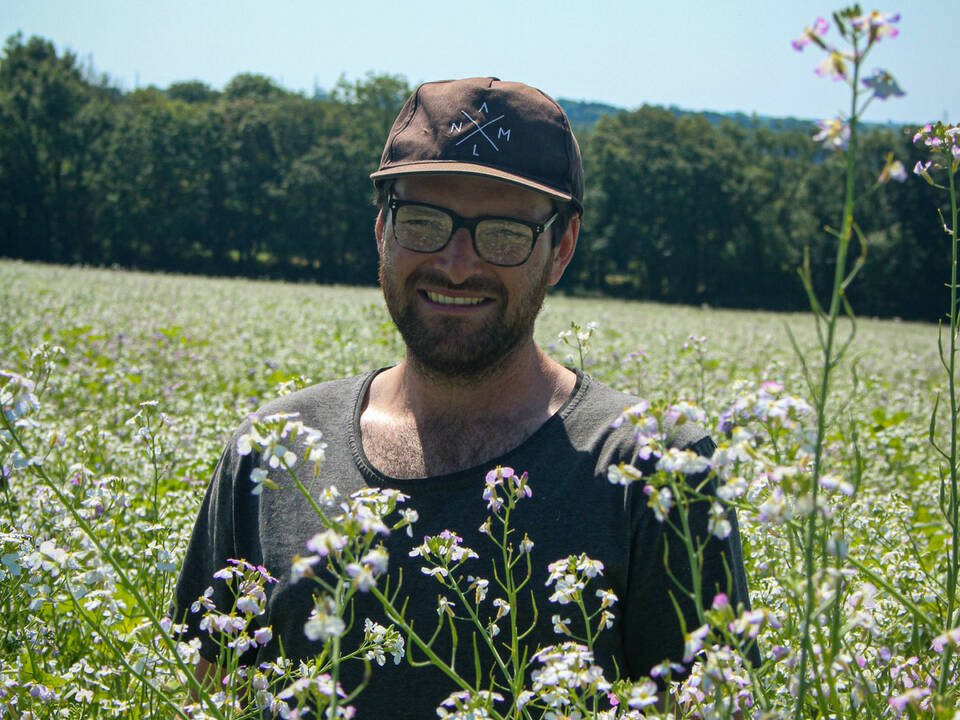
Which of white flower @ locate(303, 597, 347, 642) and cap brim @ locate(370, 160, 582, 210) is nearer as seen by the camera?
white flower @ locate(303, 597, 347, 642)

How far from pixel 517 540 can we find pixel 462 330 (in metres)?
0.66


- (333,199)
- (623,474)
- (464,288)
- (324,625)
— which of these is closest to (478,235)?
(464,288)

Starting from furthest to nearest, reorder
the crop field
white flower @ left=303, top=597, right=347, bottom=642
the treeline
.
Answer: the treeline, the crop field, white flower @ left=303, top=597, right=347, bottom=642

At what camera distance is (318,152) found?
182 ft

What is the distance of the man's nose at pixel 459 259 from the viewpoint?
2.44 meters

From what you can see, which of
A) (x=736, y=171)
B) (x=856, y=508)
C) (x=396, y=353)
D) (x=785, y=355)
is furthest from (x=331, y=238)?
(x=856, y=508)

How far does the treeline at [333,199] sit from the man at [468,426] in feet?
146

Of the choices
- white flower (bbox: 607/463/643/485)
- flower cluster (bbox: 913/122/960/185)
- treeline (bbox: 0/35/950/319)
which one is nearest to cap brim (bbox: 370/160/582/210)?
flower cluster (bbox: 913/122/960/185)

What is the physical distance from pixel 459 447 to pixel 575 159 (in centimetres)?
103

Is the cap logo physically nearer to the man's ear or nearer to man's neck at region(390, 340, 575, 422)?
the man's ear

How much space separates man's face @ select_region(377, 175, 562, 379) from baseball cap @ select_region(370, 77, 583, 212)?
6 cm

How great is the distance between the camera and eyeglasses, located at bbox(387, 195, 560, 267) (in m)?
2.45

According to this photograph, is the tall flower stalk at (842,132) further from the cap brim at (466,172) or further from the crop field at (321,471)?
the cap brim at (466,172)

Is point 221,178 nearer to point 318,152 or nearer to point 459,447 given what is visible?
point 318,152
